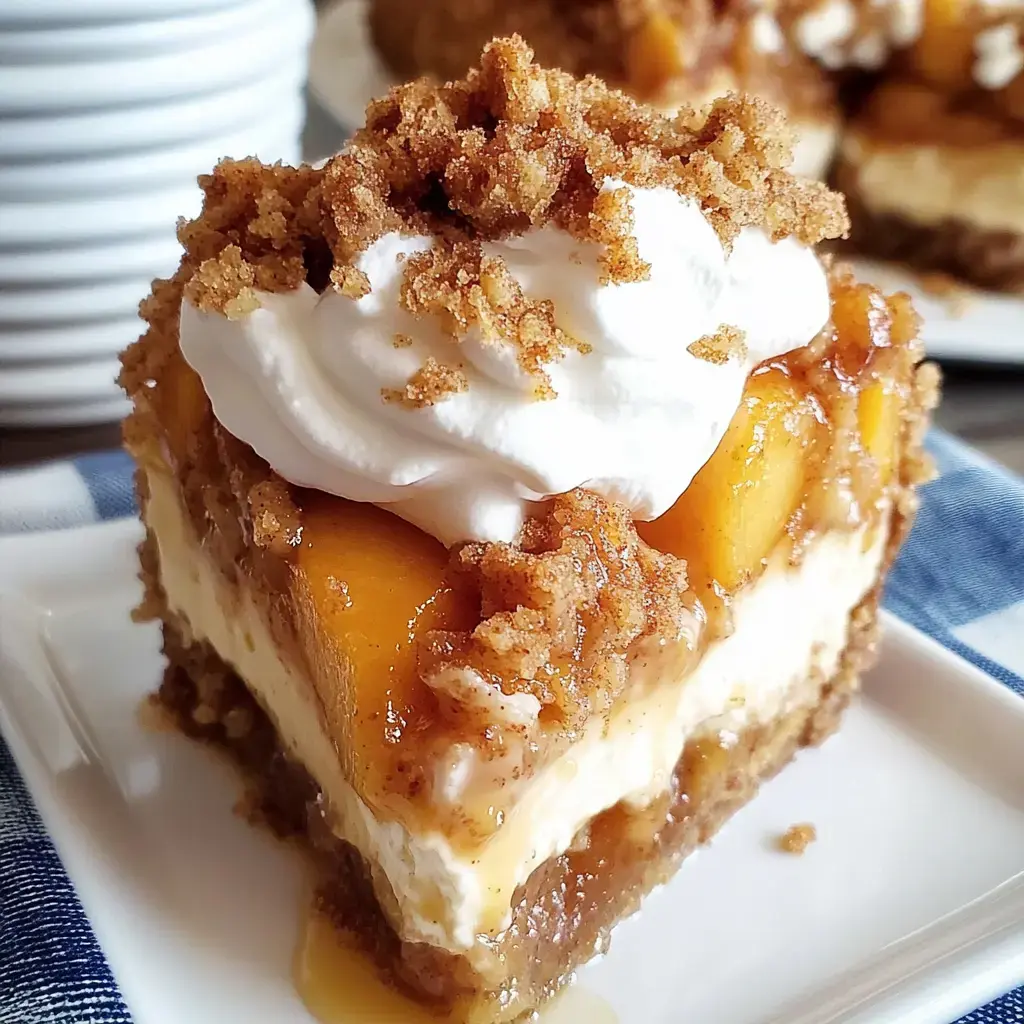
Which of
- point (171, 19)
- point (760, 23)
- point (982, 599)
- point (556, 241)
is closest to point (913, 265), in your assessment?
point (760, 23)

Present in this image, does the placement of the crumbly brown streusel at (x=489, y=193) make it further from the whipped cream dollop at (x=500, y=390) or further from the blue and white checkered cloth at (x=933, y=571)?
the blue and white checkered cloth at (x=933, y=571)

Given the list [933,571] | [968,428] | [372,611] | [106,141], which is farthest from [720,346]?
[968,428]

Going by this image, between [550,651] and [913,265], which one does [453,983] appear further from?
[913,265]

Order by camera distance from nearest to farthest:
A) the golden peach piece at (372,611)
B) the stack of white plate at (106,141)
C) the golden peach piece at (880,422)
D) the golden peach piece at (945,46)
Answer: the golden peach piece at (372,611), the golden peach piece at (880,422), the stack of white plate at (106,141), the golden peach piece at (945,46)

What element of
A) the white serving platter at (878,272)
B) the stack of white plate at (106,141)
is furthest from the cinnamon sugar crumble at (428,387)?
the white serving platter at (878,272)

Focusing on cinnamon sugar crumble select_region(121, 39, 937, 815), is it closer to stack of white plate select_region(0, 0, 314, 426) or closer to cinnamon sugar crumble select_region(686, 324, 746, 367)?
cinnamon sugar crumble select_region(686, 324, 746, 367)
